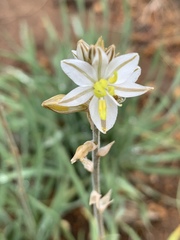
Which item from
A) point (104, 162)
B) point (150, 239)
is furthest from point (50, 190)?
point (150, 239)

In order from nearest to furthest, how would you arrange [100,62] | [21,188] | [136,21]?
[100,62]
[21,188]
[136,21]

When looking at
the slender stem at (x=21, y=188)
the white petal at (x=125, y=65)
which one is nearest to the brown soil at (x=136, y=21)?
the slender stem at (x=21, y=188)

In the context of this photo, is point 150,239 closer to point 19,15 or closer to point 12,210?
point 12,210

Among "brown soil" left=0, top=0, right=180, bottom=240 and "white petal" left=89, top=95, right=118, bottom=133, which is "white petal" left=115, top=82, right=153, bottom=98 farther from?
"brown soil" left=0, top=0, right=180, bottom=240

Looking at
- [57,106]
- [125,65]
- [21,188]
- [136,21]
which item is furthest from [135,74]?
[136,21]

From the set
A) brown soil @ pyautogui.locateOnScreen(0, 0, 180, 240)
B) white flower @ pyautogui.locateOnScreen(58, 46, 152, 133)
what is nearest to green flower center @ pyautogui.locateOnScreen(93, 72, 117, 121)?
white flower @ pyautogui.locateOnScreen(58, 46, 152, 133)

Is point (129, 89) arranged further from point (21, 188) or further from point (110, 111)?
point (21, 188)
